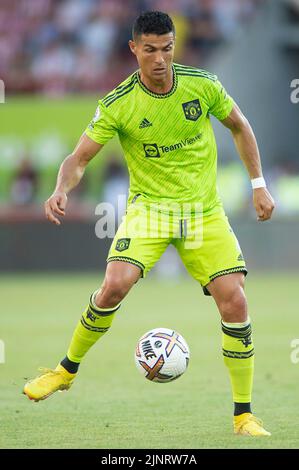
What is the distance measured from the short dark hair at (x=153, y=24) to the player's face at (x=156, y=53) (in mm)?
28

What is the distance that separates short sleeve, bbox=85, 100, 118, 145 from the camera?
7.35 m

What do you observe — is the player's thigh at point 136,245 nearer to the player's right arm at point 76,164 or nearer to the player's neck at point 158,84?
the player's right arm at point 76,164

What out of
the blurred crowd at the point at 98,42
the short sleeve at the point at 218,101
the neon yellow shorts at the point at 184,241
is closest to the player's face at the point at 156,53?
the short sleeve at the point at 218,101

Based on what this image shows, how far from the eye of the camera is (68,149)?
22219 millimetres

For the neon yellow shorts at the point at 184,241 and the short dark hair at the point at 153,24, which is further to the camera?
the neon yellow shorts at the point at 184,241

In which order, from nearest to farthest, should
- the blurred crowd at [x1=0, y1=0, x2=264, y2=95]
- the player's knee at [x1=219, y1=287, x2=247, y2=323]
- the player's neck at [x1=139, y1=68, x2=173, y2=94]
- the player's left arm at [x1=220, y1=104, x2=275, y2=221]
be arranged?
the player's knee at [x1=219, y1=287, x2=247, y2=323]
the player's neck at [x1=139, y1=68, x2=173, y2=94]
the player's left arm at [x1=220, y1=104, x2=275, y2=221]
the blurred crowd at [x1=0, y1=0, x2=264, y2=95]

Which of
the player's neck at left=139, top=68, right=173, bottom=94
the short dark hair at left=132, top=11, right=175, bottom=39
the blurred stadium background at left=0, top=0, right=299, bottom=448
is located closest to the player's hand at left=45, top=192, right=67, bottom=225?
the player's neck at left=139, top=68, right=173, bottom=94

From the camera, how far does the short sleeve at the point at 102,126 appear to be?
7352mm

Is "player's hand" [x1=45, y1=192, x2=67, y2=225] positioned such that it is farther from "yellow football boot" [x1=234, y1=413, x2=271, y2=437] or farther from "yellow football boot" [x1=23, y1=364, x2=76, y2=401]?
"yellow football boot" [x1=234, y1=413, x2=271, y2=437]

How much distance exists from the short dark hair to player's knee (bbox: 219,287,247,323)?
5.67 ft

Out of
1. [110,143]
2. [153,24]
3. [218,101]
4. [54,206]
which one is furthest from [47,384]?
[110,143]

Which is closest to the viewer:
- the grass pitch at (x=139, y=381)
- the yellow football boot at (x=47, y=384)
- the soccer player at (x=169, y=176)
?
the grass pitch at (x=139, y=381)

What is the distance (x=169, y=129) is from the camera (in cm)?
739
